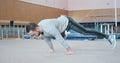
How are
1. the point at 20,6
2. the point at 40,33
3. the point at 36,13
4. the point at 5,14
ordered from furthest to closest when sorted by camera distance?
the point at 36,13
the point at 20,6
the point at 5,14
the point at 40,33

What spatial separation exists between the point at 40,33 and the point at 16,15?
25.6 ft

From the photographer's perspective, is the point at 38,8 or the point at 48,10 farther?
the point at 48,10

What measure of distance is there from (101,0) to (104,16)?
112 centimetres

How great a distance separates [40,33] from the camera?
2996 millimetres

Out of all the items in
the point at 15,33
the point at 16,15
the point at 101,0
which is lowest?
the point at 15,33

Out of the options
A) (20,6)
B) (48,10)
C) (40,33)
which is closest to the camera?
(40,33)

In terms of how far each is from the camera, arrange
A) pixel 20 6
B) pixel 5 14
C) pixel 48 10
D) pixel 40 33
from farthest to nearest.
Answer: pixel 48 10 → pixel 20 6 → pixel 5 14 → pixel 40 33

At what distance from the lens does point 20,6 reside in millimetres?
10820

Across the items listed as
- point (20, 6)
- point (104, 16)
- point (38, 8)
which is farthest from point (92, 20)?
point (20, 6)

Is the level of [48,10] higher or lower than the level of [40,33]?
higher

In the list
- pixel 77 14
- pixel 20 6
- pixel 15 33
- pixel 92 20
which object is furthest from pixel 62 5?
pixel 15 33

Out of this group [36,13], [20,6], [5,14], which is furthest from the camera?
[36,13]

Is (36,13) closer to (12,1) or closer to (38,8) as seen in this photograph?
(38,8)

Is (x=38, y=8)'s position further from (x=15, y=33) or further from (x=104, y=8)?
(x=104, y=8)
